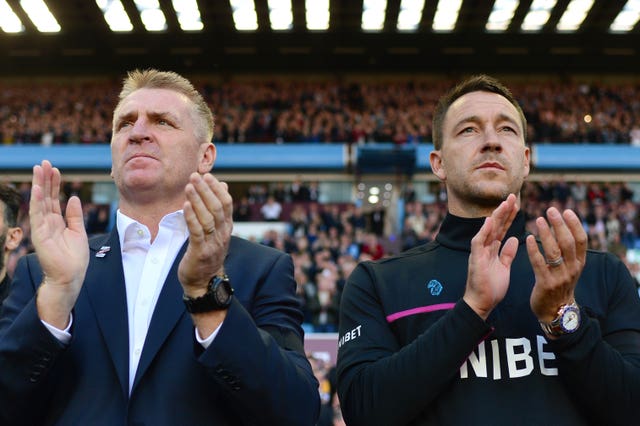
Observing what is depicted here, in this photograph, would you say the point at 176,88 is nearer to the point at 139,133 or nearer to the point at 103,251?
the point at 139,133

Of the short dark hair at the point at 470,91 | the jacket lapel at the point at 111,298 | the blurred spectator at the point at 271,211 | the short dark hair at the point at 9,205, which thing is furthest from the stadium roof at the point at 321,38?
the jacket lapel at the point at 111,298

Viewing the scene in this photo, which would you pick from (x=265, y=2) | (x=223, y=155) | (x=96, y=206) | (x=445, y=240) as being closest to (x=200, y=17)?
(x=265, y=2)

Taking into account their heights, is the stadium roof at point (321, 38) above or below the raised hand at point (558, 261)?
above

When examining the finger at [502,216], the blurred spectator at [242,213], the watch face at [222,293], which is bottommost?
the watch face at [222,293]

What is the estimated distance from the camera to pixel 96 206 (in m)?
17.0

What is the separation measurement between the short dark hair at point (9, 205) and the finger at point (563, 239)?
2.66 metres

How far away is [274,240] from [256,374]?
1205 cm

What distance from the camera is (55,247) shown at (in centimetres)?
206

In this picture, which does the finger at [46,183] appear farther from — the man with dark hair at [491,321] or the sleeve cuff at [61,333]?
the man with dark hair at [491,321]

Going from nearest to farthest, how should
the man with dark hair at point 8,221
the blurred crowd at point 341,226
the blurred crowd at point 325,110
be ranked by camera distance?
the man with dark hair at point 8,221
the blurred crowd at point 341,226
the blurred crowd at point 325,110

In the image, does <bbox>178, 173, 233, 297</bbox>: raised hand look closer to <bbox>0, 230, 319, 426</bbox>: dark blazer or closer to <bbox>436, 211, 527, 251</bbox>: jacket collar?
<bbox>0, 230, 319, 426</bbox>: dark blazer

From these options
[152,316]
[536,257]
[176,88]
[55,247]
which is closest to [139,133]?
[176,88]

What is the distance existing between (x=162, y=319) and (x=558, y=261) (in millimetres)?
1148

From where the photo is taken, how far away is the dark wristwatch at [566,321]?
2051mm
